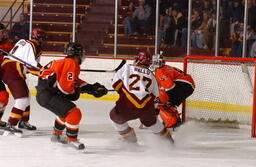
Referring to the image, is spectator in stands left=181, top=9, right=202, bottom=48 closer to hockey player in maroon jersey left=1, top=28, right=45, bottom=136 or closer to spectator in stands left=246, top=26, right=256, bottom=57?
spectator in stands left=246, top=26, right=256, bottom=57

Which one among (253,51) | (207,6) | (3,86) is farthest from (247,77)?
(3,86)

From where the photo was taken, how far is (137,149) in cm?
567

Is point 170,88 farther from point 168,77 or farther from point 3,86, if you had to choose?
point 3,86

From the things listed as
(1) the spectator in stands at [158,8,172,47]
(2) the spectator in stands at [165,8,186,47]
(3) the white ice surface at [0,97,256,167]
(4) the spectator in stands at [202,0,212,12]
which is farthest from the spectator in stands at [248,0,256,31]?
(3) the white ice surface at [0,97,256,167]

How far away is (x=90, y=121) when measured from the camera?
24.2 ft

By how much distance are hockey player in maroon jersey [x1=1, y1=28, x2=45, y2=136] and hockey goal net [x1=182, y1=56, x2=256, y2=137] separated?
1.66 metres

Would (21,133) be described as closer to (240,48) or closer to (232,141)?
(232,141)

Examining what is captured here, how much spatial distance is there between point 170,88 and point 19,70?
4.86 ft

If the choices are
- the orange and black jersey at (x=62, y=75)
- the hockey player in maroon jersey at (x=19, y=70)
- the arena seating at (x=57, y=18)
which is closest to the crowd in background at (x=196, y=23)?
the arena seating at (x=57, y=18)

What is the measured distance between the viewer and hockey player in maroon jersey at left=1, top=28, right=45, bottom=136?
6301mm

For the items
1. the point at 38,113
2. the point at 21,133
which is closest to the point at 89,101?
the point at 38,113

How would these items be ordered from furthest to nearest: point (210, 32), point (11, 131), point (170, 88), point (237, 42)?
point (210, 32), point (237, 42), point (170, 88), point (11, 131)

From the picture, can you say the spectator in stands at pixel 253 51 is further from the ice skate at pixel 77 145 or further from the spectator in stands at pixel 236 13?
the ice skate at pixel 77 145

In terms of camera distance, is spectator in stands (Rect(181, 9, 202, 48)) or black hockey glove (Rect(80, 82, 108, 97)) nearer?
black hockey glove (Rect(80, 82, 108, 97))
